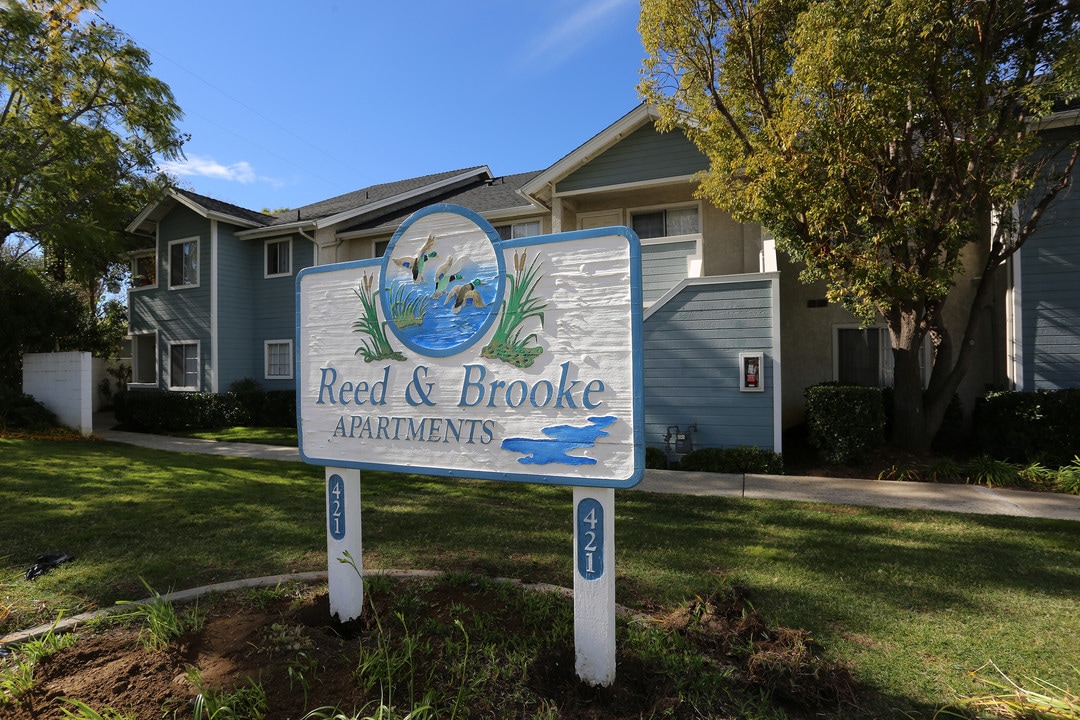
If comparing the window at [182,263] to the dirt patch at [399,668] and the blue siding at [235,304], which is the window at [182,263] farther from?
the dirt patch at [399,668]

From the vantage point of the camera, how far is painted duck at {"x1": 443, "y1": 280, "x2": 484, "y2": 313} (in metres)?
3.04

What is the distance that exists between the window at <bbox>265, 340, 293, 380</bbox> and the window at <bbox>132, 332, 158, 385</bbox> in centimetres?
449

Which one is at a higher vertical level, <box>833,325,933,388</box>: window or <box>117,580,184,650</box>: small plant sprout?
<box>833,325,933,388</box>: window

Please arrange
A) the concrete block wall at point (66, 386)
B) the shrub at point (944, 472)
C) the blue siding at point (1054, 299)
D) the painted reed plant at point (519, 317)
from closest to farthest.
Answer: the painted reed plant at point (519, 317)
the shrub at point (944, 472)
the blue siding at point (1054, 299)
the concrete block wall at point (66, 386)

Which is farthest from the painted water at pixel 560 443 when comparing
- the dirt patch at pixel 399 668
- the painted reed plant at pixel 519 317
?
the dirt patch at pixel 399 668

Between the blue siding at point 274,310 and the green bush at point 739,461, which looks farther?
the blue siding at point 274,310

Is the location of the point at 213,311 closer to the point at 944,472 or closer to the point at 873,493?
the point at 873,493

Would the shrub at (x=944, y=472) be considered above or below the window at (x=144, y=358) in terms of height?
below

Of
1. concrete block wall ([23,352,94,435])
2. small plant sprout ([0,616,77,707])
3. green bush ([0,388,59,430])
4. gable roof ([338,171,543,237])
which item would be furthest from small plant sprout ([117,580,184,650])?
green bush ([0,388,59,430])

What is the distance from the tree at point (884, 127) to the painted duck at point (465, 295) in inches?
244

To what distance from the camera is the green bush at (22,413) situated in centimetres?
1285

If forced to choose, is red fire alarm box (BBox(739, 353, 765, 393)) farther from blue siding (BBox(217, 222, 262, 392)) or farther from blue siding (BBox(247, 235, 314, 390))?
blue siding (BBox(217, 222, 262, 392))

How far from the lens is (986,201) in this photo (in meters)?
7.92

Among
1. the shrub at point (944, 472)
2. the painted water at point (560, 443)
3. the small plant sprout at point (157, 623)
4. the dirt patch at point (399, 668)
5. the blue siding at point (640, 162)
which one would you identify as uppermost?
the blue siding at point (640, 162)
